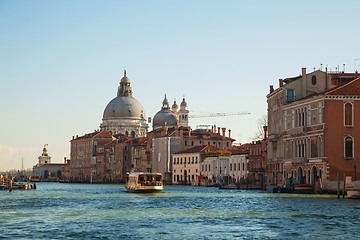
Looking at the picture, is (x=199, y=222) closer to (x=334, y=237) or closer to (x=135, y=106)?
(x=334, y=237)

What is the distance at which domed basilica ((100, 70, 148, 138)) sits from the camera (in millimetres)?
178875

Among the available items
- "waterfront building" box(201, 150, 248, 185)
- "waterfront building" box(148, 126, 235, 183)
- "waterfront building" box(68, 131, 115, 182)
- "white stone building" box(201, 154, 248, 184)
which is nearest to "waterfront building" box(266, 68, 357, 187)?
"waterfront building" box(201, 150, 248, 185)

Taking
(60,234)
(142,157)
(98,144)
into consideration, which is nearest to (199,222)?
(60,234)

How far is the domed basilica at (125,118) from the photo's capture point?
587 ft

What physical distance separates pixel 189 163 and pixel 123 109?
66.6 m

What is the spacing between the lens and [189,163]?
4528 inches

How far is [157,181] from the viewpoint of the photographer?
214ft

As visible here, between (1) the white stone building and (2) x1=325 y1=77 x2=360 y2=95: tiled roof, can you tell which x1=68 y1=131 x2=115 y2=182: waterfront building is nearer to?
(1) the white stone building

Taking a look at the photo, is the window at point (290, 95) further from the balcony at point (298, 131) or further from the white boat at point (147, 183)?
the white boat at point (147, 183)

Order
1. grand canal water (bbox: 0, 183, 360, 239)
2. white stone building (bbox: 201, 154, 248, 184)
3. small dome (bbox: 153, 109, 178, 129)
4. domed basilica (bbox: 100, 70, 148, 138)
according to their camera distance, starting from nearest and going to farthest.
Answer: grand canal water (bbox: 0, 183, 360, 239), white stone building (bbox: 201, 154, 248, 184), small dome (bbox: 153, 109, 178, 129), domed basilica (bbox: 100, 70, 148, 138)

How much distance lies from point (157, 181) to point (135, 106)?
117935mm

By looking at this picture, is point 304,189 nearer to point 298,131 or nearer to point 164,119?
point 298,131

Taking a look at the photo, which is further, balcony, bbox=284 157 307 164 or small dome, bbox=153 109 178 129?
small dome, bbox=153 109 178 129

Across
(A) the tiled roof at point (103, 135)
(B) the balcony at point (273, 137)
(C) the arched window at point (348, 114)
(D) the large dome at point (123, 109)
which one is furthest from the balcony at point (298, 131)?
(D) the large dome at point (123, 109)
